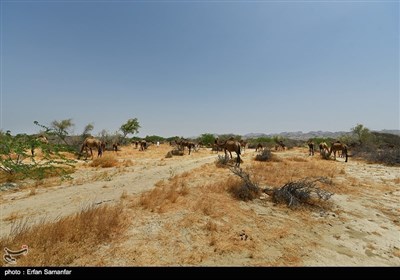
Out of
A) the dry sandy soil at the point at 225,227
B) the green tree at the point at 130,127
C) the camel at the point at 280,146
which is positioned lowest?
the dry sandy soil at the point at 225,227

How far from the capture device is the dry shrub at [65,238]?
405 centimetres

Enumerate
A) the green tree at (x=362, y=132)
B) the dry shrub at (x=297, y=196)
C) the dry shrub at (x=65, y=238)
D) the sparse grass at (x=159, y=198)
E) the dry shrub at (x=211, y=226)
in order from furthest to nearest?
1. the green tree at (x=362, y=132)
2. the dry shrub at (x=297, y=196)
3. the sparse grass at (x=159, y=198)
4. the dry shrub at (x=211, y=226)
5. the dry shrub at (x=65, y=238)

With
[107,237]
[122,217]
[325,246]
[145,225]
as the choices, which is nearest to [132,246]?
[107,237]

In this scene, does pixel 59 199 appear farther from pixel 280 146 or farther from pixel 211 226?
pixel 280 146

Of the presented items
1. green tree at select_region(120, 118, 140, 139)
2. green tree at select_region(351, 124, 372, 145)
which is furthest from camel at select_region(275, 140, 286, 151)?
green tree at select_region(120, 118, 140, 139)

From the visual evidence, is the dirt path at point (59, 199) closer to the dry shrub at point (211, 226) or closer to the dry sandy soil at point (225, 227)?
the dry sandy soil at point (225, 227)

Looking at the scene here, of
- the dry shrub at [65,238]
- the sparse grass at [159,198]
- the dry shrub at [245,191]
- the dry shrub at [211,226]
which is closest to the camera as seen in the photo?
the dry shrub at [65,238]

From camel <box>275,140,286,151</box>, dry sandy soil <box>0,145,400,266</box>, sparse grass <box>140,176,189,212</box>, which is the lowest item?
dry sandy soil <box>0,145,400,266</box>

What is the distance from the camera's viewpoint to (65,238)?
4.72 metres

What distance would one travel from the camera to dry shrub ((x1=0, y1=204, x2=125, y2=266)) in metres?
4.05

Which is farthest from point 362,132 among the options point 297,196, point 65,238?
point 65,238

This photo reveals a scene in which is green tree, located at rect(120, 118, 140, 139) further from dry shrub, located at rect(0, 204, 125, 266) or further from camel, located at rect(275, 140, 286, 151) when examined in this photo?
dry shrub, located at rect(0, 204, 125, 266)

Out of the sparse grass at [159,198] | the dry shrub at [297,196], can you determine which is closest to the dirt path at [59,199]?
the sparse grass at [159,198]
